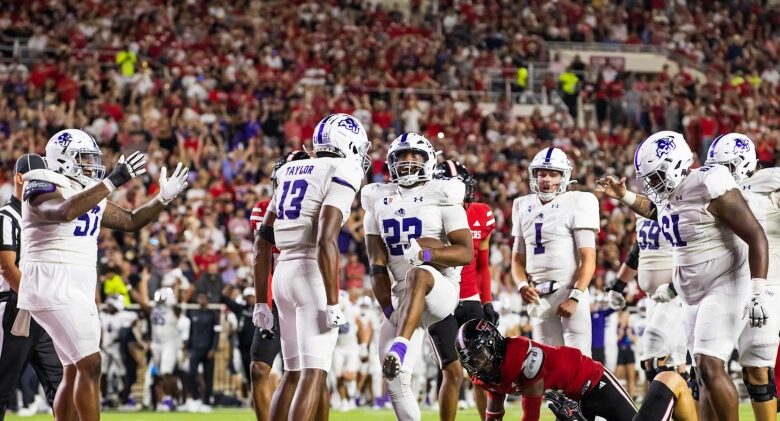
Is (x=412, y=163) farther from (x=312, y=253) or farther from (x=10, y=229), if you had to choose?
(x=10, y=229)

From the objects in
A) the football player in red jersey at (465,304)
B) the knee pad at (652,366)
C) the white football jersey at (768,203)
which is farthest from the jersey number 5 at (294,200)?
the knee pad at (652,366)

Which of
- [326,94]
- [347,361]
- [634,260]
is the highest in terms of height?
[326,94]

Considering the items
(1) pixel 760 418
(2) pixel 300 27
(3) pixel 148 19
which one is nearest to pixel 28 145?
(3) pixel 148 19

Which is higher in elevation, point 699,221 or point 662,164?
point 662,164

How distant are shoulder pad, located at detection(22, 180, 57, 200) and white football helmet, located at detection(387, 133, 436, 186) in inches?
90.6

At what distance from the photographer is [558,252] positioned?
9406mm

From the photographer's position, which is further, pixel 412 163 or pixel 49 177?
pixel 412 163

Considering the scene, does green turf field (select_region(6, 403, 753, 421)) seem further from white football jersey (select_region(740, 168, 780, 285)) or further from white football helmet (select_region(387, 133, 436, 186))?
white football helmet (select_region(387, 133, 436, 186))

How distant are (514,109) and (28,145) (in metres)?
10.2

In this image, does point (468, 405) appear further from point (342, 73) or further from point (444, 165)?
point (342, 73)

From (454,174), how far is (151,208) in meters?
2.50

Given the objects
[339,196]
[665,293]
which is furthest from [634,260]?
[339,196]

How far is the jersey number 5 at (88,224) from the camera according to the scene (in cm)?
772

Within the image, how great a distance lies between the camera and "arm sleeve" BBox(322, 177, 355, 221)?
7.64 meters
